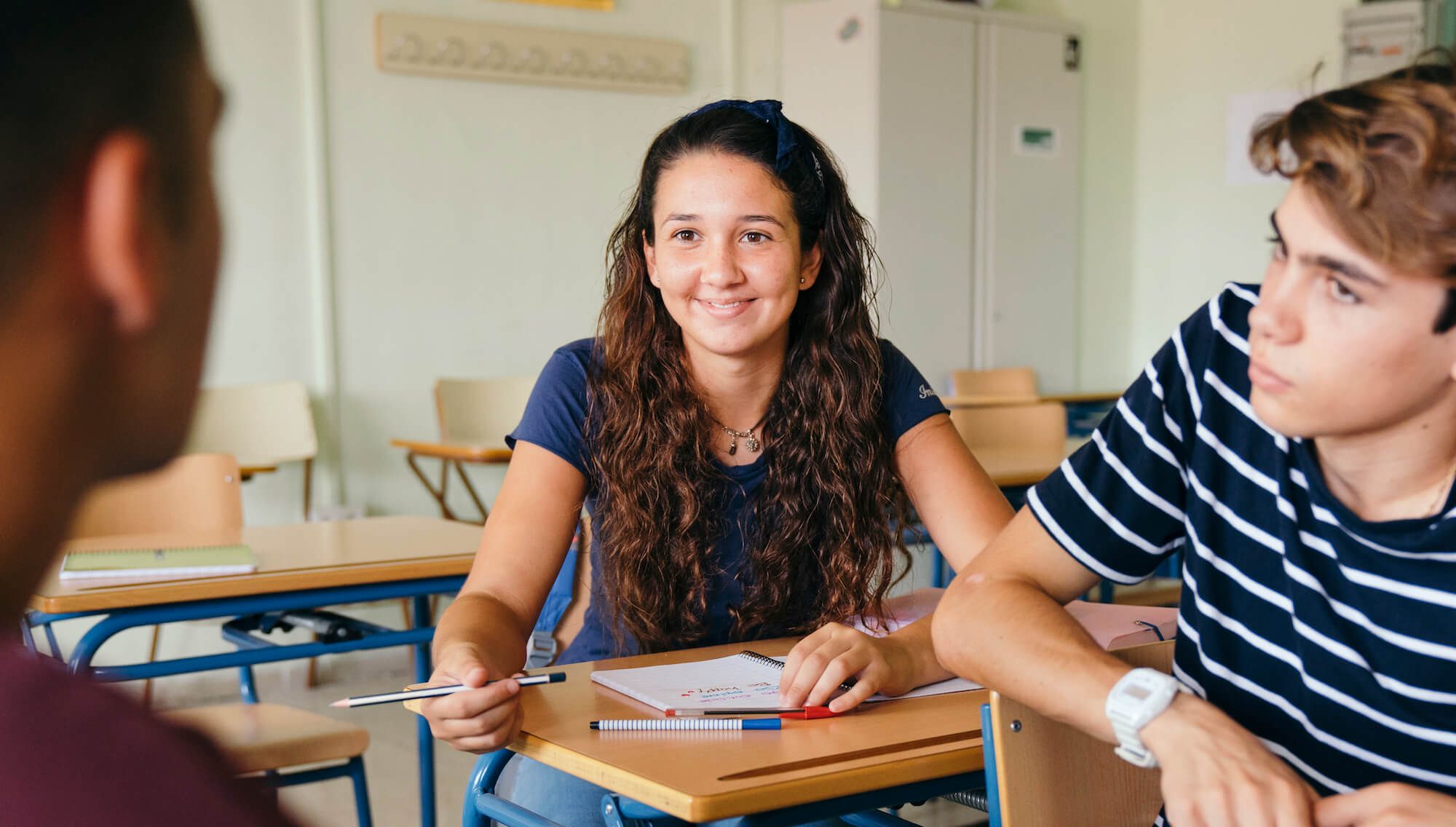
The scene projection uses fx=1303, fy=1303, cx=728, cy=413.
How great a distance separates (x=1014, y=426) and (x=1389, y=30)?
11.1 ft

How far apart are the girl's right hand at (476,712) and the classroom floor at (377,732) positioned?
35.2 inches

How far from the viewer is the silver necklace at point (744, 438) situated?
174 cm

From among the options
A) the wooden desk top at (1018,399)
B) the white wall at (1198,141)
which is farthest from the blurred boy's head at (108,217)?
the white wall at (1198,141)

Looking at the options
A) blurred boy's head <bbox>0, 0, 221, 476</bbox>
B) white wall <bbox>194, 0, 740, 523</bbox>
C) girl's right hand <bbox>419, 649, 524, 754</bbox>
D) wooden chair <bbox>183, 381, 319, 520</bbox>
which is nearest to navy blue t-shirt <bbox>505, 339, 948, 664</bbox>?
girl's right hand <bbox>419, 649, 524, 754</bbox>

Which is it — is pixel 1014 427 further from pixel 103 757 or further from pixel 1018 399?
pixel 103 757

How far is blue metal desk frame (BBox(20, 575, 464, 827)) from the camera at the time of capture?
1937 mm

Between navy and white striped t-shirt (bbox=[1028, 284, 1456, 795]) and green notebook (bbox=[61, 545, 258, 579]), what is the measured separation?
136cm

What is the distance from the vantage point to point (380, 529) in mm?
2578

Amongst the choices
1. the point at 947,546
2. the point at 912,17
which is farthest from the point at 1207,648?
the point at 912,17

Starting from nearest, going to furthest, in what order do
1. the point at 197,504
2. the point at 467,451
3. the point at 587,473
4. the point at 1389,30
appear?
the point at 587,473, the point at 197,504, the point at 467,451, the point at 1389,30

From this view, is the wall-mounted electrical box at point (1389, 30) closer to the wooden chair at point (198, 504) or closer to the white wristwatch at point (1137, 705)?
the wooden chair at point (198, 504)

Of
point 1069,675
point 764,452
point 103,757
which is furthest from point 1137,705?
point 103,757

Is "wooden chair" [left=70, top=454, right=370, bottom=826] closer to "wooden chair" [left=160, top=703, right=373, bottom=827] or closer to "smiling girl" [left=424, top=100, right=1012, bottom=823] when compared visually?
"wooden chair" [left=160, top=703, right=373, bottom=827]

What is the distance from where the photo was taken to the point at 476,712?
121cm
